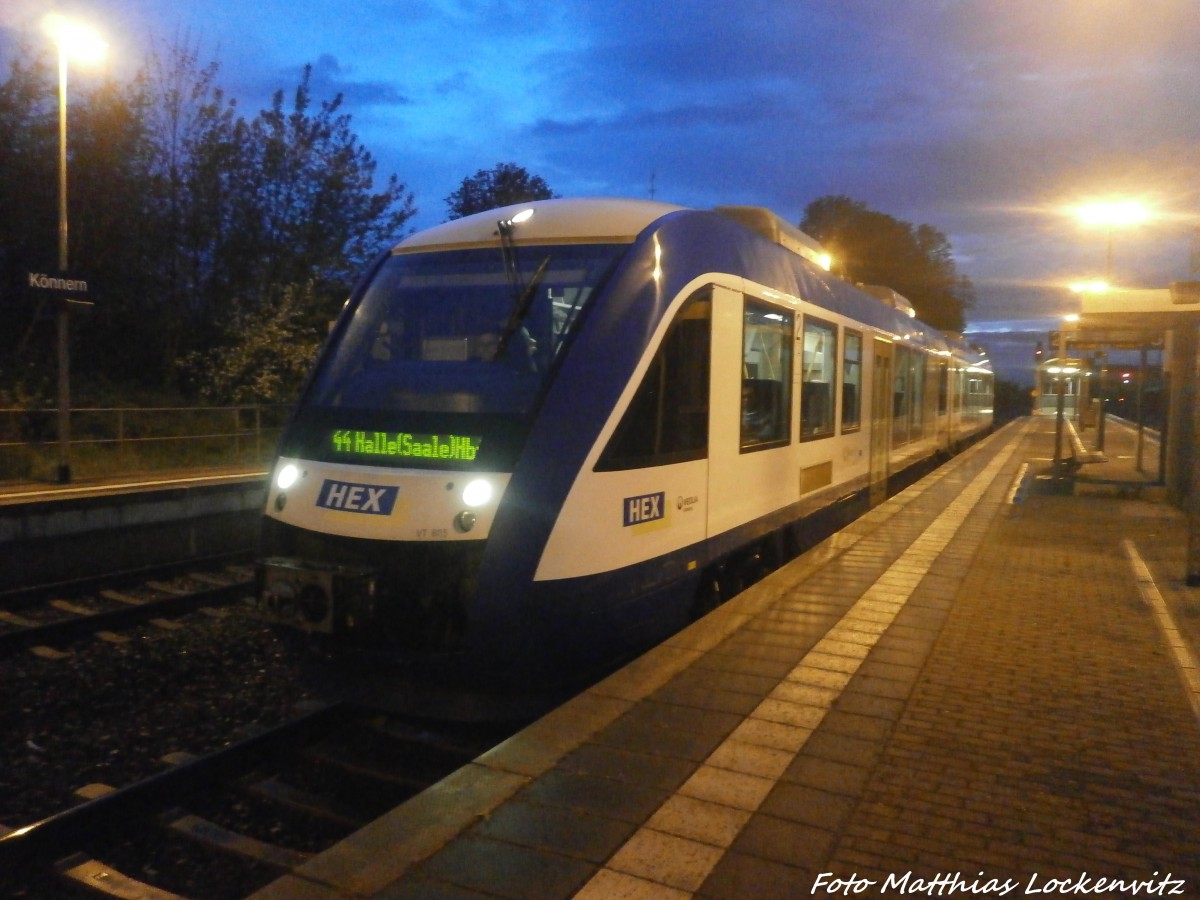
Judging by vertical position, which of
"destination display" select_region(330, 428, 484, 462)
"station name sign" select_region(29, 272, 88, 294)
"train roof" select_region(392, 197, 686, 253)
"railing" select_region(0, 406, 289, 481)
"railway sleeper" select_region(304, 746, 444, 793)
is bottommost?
"railway sleeper" select_region(304, 746, 444, 793)

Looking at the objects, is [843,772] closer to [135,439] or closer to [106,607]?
[106,607]

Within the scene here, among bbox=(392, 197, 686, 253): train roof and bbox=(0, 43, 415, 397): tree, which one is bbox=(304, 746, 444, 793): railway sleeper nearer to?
bbox=(392, 197, 686, 253): train roof

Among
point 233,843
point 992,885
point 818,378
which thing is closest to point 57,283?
point 818,378

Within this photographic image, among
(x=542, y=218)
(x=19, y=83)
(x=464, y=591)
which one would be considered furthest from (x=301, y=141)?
(x=464, y=591)

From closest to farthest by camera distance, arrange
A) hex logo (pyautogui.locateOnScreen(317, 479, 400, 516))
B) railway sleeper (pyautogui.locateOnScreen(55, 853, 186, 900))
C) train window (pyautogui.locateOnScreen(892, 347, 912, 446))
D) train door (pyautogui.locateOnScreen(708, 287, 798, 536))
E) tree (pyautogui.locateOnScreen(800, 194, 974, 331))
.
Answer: railway sleeper (pyautogui.locateOnScreen(55, 853, 186, 900)), hex logo (pyautogui.locateOnScreen(317, 479, 400, 516)), train door (pyautogui.locateOnScreen(708, 287, 798, 536)), train window (pyautogui.locateOnScreen(892, 347, 912, 446)), tree (pyautogui.locateOnScreen(800, 194, 974, 331))

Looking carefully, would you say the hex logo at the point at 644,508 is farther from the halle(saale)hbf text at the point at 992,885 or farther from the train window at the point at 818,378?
the train window at the point at 818,378

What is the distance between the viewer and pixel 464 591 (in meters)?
5.19

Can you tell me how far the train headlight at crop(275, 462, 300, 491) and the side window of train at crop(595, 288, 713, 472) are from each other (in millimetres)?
1813

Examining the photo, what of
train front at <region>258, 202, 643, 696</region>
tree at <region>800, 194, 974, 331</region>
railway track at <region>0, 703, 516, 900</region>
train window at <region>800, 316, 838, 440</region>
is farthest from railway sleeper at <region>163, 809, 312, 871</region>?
tree at <region>800, 194, 974, 331</region>

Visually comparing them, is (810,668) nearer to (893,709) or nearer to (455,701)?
(893,709)

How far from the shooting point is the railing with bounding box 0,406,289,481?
1781 centimetres

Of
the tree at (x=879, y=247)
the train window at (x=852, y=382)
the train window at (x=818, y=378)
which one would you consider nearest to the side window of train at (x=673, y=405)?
the train window at (x=818, y=378)

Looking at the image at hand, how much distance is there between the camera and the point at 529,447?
5.27 meters

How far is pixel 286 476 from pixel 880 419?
29.0ft
